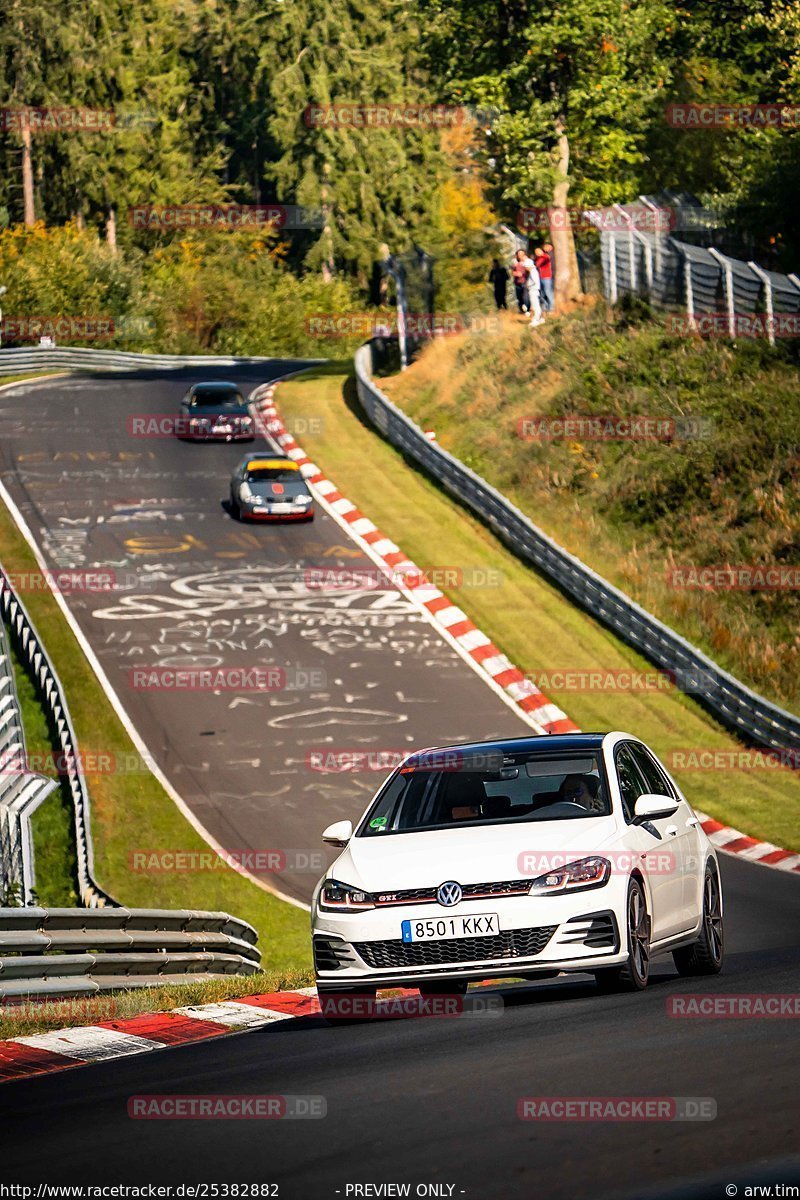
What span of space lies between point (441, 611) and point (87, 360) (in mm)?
31735

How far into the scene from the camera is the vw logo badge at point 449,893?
971 centimetres

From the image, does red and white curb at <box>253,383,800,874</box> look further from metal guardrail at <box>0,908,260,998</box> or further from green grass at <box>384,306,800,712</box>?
metal guardrail at <box>0,908,260,998</box>

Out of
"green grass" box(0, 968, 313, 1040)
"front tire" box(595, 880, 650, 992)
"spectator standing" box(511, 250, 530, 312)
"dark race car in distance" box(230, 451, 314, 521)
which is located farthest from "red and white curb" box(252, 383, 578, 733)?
Result: "front tire" box(595, 880, 650, 992)

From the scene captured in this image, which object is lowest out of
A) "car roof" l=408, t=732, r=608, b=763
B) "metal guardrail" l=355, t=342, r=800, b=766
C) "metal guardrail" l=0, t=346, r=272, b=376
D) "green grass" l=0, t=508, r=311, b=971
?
"metal guardrail" l=0, t=346, r=272, b=376

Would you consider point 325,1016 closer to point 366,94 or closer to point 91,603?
point 91,603

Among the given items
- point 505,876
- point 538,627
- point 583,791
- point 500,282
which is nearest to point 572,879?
point 505,876

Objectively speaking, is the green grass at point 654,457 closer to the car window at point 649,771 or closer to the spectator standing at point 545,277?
the spectator standing at point 545,277

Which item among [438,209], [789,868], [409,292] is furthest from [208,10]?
[789,868]

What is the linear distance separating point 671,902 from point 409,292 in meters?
36.2

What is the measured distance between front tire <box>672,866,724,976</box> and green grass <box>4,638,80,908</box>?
1169 cm

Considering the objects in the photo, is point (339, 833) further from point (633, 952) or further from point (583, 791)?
point (633, 952)

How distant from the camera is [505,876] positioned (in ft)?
32.0

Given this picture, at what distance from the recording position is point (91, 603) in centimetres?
3162

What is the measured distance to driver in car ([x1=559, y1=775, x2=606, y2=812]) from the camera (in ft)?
34.8
